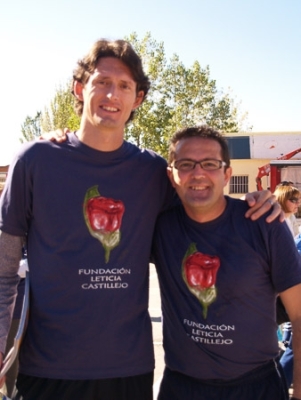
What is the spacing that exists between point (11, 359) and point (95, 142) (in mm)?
1013

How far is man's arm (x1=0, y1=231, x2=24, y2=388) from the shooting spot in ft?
8.28

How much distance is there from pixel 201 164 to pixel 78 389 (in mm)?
1131

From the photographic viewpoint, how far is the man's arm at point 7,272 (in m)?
2.52

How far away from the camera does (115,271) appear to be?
254 cm

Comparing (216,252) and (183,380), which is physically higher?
(216,252)

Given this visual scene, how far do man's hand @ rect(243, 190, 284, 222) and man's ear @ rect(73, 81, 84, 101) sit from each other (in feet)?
3.17

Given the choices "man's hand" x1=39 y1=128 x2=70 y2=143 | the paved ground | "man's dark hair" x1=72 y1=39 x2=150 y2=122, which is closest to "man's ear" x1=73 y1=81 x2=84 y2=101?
"man's dark hair" x1=72 y1=39 x2=150 y2=122

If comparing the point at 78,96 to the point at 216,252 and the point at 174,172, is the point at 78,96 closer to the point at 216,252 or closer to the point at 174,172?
the point at 174,172

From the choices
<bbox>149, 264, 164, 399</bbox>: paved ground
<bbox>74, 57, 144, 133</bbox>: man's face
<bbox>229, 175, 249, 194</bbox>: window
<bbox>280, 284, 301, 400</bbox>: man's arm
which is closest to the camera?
<bbox>280, 284, 301, 400</bbox>: man's arm

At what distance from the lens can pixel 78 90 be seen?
115 inches

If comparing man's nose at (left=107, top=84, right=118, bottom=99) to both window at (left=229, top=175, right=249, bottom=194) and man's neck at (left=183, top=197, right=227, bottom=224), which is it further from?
window at (left=229, top=175, right=249, bottom=194)

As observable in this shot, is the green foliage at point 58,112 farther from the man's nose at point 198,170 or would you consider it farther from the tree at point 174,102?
the man's nose at point 198,170

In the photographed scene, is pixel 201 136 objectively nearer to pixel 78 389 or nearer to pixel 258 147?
pixel 78 389

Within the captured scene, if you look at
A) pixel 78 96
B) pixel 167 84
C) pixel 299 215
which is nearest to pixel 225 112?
pixel 167 84
